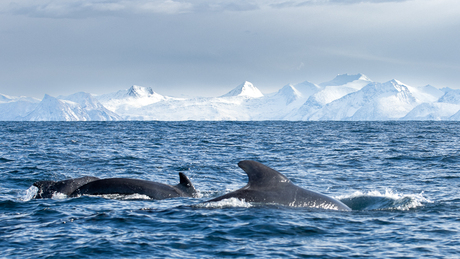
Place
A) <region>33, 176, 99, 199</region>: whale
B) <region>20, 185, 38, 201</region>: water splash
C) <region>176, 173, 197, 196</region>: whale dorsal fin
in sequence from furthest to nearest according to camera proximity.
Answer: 1. <region>20, 185, 38, 201</region>: water splash
2. <region>176, 173, 197, 196</region>: whale dorsal fin
3. <region>33, 176, 99, 199</region>: whale

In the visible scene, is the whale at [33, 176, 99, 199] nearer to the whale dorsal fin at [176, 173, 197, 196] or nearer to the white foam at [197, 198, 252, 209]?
the whale dorsal fin at [176, 173, 197, 196]

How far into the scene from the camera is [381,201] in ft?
43.7

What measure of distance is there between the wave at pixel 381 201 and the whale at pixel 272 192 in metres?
1.14

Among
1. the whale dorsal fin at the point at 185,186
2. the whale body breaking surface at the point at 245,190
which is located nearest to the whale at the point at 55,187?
the whale body breaking surface at the point at 245,190

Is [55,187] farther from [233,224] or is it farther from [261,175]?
[261,175]

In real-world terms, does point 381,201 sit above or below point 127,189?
below

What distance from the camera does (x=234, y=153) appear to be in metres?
29.4

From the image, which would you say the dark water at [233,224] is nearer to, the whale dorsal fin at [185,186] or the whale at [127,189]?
the whale at [127,189]

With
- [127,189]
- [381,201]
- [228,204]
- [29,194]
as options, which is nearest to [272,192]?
[228,204]

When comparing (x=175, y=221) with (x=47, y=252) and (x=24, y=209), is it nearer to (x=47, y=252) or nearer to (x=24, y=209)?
(x=47, y=252)

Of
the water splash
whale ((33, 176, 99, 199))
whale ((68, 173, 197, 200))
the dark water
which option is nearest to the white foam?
the dark water

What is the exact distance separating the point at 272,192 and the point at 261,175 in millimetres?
535

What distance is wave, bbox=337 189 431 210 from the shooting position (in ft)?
41.8

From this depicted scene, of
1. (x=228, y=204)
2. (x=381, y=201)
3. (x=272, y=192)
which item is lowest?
(x=381, y=201)
